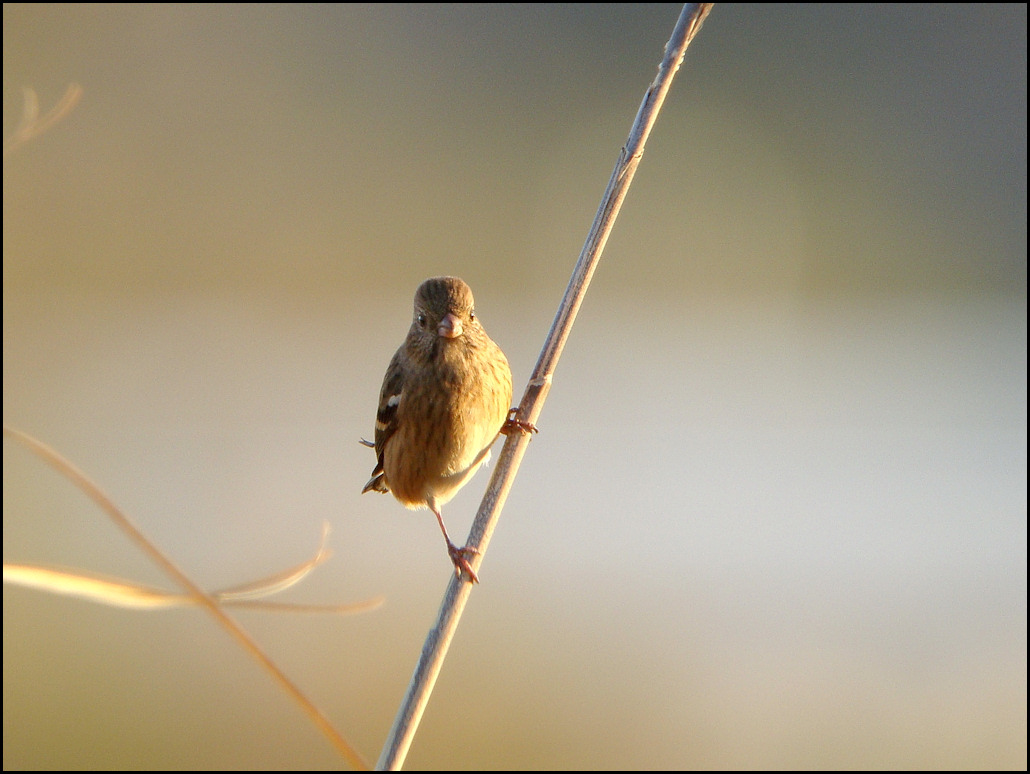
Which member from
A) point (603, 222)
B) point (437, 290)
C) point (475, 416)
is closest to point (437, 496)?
point (475, 416)

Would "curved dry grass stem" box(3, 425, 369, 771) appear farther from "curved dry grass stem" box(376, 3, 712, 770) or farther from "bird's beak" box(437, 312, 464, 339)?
"bird's beak" box(437, 312, 464, 339)

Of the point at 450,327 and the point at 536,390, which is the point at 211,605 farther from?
the point at 450,327

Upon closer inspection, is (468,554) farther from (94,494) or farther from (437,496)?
(437,496)

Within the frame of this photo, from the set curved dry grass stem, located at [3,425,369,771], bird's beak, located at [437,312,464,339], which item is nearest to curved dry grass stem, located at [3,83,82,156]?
curved dry grass stem, located at [3,425,369,771]

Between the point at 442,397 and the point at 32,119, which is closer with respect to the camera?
the point at 32,119

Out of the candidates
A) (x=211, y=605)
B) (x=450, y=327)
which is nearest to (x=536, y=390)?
(x=450, y=327)

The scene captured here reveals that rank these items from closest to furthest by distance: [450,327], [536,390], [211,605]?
[211,605]
[536,390]
[450,327]

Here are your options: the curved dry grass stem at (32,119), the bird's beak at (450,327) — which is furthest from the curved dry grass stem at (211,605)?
the bird's beak at (450,327)
